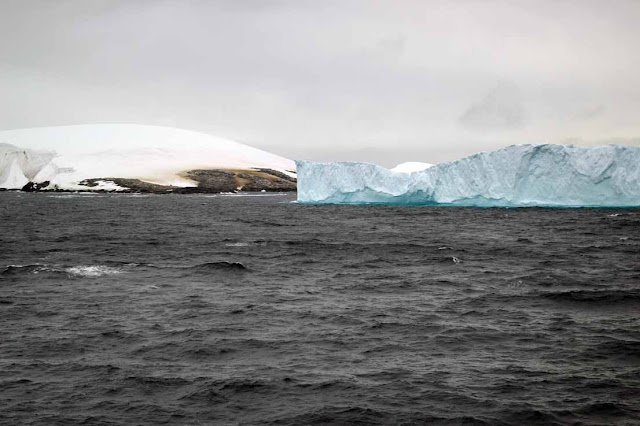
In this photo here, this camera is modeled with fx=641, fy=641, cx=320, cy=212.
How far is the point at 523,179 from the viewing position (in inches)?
2002

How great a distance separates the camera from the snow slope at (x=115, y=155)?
116 m

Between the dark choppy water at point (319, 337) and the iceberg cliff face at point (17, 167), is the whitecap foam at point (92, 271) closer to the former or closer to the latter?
the dark choppy water at point (319, 337)

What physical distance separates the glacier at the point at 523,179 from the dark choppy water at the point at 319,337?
2316 cm

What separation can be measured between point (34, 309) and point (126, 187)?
104 metres

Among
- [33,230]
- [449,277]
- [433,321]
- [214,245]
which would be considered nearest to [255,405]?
[433,321]

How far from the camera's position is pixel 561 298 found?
16.9 m

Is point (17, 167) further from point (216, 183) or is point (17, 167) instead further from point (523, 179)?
point (523, 179)

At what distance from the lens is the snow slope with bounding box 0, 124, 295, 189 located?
4567 inches

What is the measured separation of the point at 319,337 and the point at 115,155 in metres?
133

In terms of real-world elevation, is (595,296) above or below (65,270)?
below

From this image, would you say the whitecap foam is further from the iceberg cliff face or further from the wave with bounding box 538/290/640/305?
the iceberg cliff face

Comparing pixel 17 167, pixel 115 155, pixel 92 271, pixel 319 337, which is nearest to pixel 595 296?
pixel 319 337

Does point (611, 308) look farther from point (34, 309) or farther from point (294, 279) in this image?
point (34, 309)

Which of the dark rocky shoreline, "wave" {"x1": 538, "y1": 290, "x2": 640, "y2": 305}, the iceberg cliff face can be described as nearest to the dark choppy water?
"wave" {"x1": 538, "y1": 290, "x2": 640, "y2": 305}
